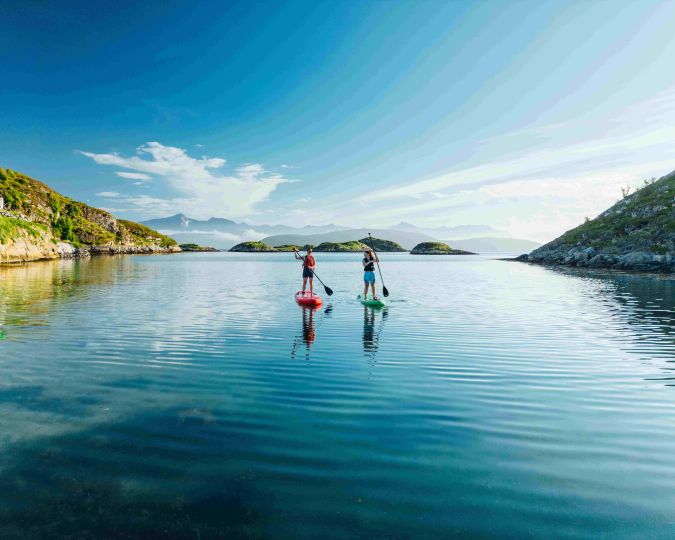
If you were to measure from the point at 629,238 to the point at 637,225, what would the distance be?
768 cm

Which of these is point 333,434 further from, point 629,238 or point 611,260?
point 629,238

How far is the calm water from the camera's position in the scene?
626 centimetres

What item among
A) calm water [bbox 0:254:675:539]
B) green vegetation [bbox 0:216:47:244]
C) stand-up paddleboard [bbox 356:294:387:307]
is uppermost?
green vegetation [bbox 0:216:47:244]

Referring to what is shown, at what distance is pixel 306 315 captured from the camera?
28156 millimetres

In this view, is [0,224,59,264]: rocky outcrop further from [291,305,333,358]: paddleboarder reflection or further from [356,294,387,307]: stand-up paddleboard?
[356,294,387,307]: stand-up paddleboard

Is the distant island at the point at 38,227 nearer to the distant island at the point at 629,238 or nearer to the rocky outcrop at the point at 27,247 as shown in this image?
the rocky outcrop at the point at 27,247

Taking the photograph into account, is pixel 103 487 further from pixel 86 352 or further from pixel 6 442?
pixel 86 352

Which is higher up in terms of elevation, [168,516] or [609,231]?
[609,231]

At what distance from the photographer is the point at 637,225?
96.7 meters

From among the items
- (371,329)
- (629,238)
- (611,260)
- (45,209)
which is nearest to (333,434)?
(371,329)

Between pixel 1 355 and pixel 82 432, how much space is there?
34.0 ft

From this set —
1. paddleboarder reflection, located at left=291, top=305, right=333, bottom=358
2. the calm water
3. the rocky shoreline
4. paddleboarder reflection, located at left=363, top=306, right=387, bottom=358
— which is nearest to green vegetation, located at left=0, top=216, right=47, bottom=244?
the calm water

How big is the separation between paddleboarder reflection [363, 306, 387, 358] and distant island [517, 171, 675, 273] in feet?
219

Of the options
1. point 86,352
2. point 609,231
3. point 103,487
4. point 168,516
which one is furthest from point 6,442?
point 609,231
